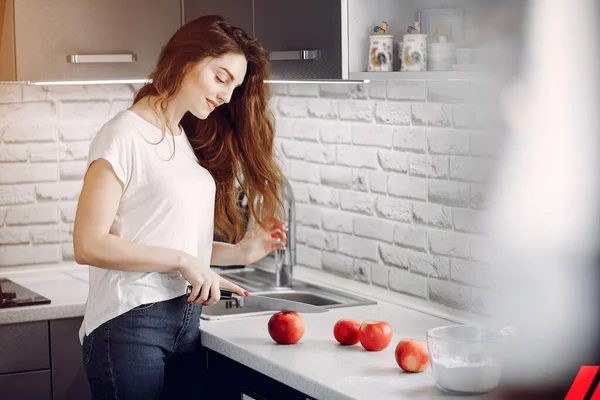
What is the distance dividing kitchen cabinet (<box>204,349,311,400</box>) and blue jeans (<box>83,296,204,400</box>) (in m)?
0.15

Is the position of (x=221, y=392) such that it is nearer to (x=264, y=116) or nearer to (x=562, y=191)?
(x=264, y=116)

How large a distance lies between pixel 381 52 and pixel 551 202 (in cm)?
147

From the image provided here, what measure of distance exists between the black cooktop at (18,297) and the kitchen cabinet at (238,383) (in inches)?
22.1

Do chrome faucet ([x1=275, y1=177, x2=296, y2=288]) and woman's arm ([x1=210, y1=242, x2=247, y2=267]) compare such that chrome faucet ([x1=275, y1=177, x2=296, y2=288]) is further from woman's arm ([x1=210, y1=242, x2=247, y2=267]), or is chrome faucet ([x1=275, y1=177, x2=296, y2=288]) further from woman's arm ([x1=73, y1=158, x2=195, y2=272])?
woman's arm ([x1=73, y1=158, x2=195, y2=272])

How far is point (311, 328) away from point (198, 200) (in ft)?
1.46

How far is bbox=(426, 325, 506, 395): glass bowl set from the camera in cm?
164

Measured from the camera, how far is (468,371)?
64.6 inches

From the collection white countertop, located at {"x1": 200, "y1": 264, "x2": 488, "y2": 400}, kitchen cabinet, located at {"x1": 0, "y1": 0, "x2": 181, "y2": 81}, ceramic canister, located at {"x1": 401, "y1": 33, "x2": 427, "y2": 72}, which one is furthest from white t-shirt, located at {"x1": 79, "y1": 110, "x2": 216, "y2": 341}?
kitchen cabinet, located at {"x1": 0, "y1": 0, "x2": 181, "y2": 81}

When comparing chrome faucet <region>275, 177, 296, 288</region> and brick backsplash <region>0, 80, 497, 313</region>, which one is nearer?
brick backsplash <region>0, 80, 497, 313</region>

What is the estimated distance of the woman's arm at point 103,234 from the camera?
1.90 metres

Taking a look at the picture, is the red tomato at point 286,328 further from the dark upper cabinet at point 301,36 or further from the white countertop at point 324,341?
the dark upper cabinet at point 301,36

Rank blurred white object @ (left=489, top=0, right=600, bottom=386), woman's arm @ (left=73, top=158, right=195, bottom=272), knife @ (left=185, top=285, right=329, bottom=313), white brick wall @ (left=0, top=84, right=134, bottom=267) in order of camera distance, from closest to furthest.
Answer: blurred white object @ (left=489, top=0, right=600, bottom=386), woman's arm @ (left=73, top=158, right=195, bottom=272), knife @ (left=185, top=285, right=329, bottom=313), white brick wall @ (left=0, top=84, right=134, bottom=267)

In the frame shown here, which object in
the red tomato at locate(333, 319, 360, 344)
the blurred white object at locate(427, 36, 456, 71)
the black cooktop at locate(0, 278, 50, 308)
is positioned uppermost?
the blurred white object at locate(427, 36, 456, 71)

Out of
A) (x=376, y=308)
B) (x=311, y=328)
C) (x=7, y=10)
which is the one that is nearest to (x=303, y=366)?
(x=311, y=328)
